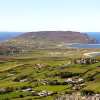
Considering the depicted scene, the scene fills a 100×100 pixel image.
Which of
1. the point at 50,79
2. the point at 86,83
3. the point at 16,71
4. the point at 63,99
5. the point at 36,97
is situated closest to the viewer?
the point at 63,99

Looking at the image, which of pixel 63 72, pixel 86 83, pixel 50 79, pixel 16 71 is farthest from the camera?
pixel 16 71

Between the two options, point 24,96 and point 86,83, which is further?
point 86,83

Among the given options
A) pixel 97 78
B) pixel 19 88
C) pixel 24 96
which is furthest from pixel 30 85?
pixel 97 78

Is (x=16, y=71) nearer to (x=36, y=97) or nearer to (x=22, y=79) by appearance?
(x=22, y=79)

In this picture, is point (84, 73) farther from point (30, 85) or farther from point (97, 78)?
point (30, 85)

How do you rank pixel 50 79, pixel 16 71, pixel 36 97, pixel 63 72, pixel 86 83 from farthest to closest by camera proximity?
pixel 16 71
pixel 63 72
pixel 50 79
pixel 86 83
pixel 36 97

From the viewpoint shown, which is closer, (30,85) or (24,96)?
(24,96)

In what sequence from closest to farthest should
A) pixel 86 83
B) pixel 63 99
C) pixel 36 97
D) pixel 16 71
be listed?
pixel 63 99, pixel 36 97, pixel 86 83, pixel 16 71

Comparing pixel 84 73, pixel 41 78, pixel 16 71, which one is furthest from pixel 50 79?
pixel 16 71
